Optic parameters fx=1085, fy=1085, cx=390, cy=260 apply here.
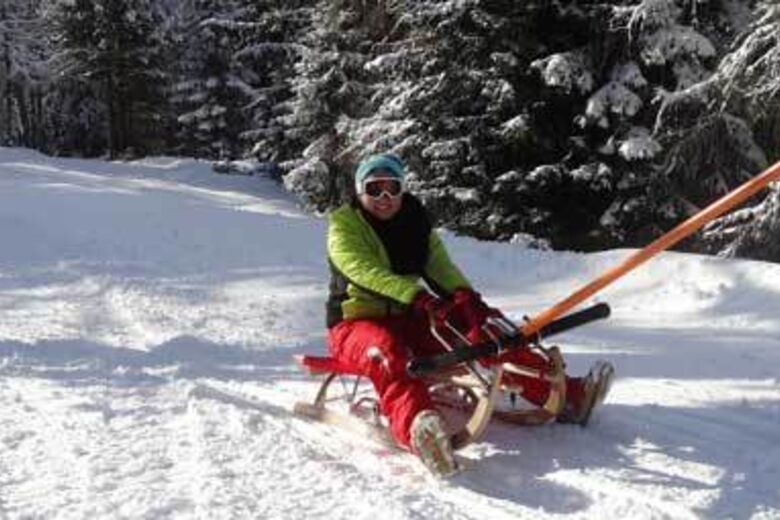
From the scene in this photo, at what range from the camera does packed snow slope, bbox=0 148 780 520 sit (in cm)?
442

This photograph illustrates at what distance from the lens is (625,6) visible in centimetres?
1304

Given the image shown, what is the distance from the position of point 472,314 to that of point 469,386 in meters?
0.36

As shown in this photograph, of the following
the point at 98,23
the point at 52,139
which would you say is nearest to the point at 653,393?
the point at 98,23

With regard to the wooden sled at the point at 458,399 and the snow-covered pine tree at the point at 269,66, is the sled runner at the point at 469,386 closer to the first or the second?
the wooden sled at the point at 458,399

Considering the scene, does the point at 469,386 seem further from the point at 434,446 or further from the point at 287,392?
the point at 287,392

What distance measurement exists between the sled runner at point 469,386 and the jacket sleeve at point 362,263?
25cm

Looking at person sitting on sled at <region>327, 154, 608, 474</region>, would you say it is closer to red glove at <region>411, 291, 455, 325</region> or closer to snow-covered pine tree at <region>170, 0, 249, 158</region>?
red glove at <region>411, 291, 455, 325</region>

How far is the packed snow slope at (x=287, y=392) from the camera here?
442 cm

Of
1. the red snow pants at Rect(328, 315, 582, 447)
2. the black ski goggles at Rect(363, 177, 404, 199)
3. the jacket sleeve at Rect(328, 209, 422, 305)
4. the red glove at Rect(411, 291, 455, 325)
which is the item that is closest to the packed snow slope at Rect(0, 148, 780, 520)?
the red snow pants at Rect(328, 315, 582, 447)

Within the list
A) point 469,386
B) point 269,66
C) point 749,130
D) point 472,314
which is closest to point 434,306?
point 472,314

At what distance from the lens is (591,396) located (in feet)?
17.7

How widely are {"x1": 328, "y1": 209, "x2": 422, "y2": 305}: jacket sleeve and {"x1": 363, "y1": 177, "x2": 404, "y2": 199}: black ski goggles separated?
18cm

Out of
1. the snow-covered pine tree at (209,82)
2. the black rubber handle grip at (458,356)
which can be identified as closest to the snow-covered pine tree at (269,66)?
the snow-covered pine tree at (209,82)

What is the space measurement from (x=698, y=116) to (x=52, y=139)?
108ft
